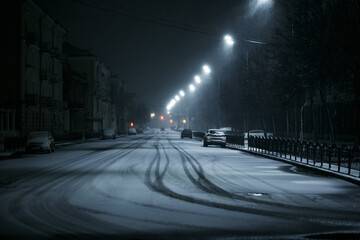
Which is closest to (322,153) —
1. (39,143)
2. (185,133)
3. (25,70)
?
(39,143)

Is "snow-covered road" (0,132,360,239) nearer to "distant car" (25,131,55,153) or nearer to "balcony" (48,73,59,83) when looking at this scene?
"distant car" (25,131,55,153)

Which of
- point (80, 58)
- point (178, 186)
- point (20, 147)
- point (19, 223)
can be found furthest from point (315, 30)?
point (80, 58)

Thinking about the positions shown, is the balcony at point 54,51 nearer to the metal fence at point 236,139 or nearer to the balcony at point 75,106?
the balcony at point 75,106

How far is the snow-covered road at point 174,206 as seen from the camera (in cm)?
789

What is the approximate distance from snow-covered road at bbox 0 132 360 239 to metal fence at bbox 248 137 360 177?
1.69m

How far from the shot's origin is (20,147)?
38.8m

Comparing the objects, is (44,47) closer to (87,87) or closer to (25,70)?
(25,70)

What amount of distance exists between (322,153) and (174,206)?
11.7 metres

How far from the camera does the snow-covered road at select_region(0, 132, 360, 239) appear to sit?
789 cm

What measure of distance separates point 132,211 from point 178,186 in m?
4.39

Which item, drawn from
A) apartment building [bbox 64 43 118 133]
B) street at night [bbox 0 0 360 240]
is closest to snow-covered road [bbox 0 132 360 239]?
street at night [bbox 0 0 360 240]

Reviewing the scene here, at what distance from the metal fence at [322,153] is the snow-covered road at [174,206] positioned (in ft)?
5.55

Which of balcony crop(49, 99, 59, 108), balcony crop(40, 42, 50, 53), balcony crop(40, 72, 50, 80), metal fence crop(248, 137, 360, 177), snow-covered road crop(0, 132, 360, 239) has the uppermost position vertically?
balcony crop(40, 42, 50, 53)

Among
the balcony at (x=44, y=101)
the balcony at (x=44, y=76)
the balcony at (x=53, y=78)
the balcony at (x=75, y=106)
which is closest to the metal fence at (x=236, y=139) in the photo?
the balcony at (x=44, y=101)
